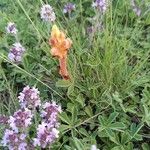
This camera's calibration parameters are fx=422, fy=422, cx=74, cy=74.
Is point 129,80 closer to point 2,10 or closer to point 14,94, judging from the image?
point 14,94

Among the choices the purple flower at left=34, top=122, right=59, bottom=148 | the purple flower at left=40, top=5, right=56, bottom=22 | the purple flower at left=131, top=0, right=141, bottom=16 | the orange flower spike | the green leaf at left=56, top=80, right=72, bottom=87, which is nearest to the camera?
the purple flower at left=34, top=122, right=59, bottom=148

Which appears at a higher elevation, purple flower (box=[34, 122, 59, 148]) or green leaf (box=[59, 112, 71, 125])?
green leaf (box=[59, 112, 71, 125])

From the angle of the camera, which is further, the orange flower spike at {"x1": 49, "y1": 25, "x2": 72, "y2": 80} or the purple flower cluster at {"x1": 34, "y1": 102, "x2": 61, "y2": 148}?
the orange flower spike at {"x1": 49, "y1": 25, "x2": 72, "y2": 80}

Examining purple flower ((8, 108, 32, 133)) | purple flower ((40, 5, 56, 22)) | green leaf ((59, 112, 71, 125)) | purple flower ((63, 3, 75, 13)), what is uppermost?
purple flower ((63, 3, 75, 13))

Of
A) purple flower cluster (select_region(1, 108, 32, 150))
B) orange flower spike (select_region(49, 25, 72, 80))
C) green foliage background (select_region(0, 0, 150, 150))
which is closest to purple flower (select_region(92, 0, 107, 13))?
green foliage background (select_region(0, 0, 150, 150))

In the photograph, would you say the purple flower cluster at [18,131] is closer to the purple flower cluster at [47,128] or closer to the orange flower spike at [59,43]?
the purple flower cluster at [47,128]

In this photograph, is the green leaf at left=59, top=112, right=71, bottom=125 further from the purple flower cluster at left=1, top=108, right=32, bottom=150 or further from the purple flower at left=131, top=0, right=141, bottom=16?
the purple flower at left=131, top=0, right=141, bottom=16

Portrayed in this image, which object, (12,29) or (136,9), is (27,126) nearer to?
(12,29)

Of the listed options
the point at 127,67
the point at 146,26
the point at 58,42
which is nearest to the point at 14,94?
the point at 58,42

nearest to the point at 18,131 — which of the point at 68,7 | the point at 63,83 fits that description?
the point at 63,83
